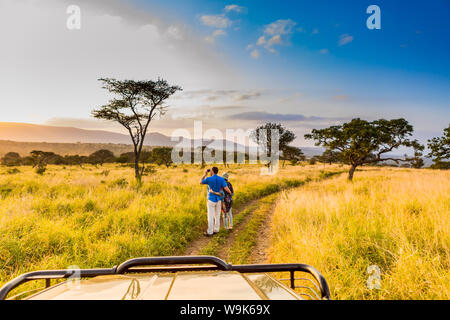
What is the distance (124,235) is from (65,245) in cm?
133

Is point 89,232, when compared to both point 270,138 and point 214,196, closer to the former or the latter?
point 214,196

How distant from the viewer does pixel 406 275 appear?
138 inches

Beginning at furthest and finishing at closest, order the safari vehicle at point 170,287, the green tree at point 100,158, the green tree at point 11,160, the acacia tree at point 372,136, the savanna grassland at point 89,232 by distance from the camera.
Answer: the green tree at point 100,158
the green tree at point 11,160
the acacia tree at point 372,136
the savanna grassland at point 89,232
the safari vehicle at point 170,287

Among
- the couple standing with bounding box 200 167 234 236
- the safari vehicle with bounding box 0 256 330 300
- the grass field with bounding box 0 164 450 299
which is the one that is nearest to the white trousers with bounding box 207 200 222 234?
the couple standing with bounding box 200 167 234 236

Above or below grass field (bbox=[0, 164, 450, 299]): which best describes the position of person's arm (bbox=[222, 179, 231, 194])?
above

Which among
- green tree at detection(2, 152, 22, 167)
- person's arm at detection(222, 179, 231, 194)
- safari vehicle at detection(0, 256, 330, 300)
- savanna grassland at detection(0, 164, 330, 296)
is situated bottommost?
savanna grassland at detection(0, 164, 330, 296)

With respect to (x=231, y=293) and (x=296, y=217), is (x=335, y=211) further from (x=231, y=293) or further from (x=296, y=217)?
(x=231, y=293)

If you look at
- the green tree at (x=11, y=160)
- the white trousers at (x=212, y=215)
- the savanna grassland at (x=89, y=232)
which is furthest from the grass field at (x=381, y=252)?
the green tree at (x=11, y=160)

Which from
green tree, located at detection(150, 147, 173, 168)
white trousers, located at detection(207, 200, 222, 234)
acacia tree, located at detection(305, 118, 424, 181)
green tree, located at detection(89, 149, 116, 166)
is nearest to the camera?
white trousers, located at detection(207, 200, 222, 234)

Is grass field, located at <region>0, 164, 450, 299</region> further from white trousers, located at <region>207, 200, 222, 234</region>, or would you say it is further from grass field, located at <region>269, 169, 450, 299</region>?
white trousers, located at <region>207, 200, 222, 234</region>

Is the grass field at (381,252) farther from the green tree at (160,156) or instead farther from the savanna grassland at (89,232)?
the green tree at (160,156)
